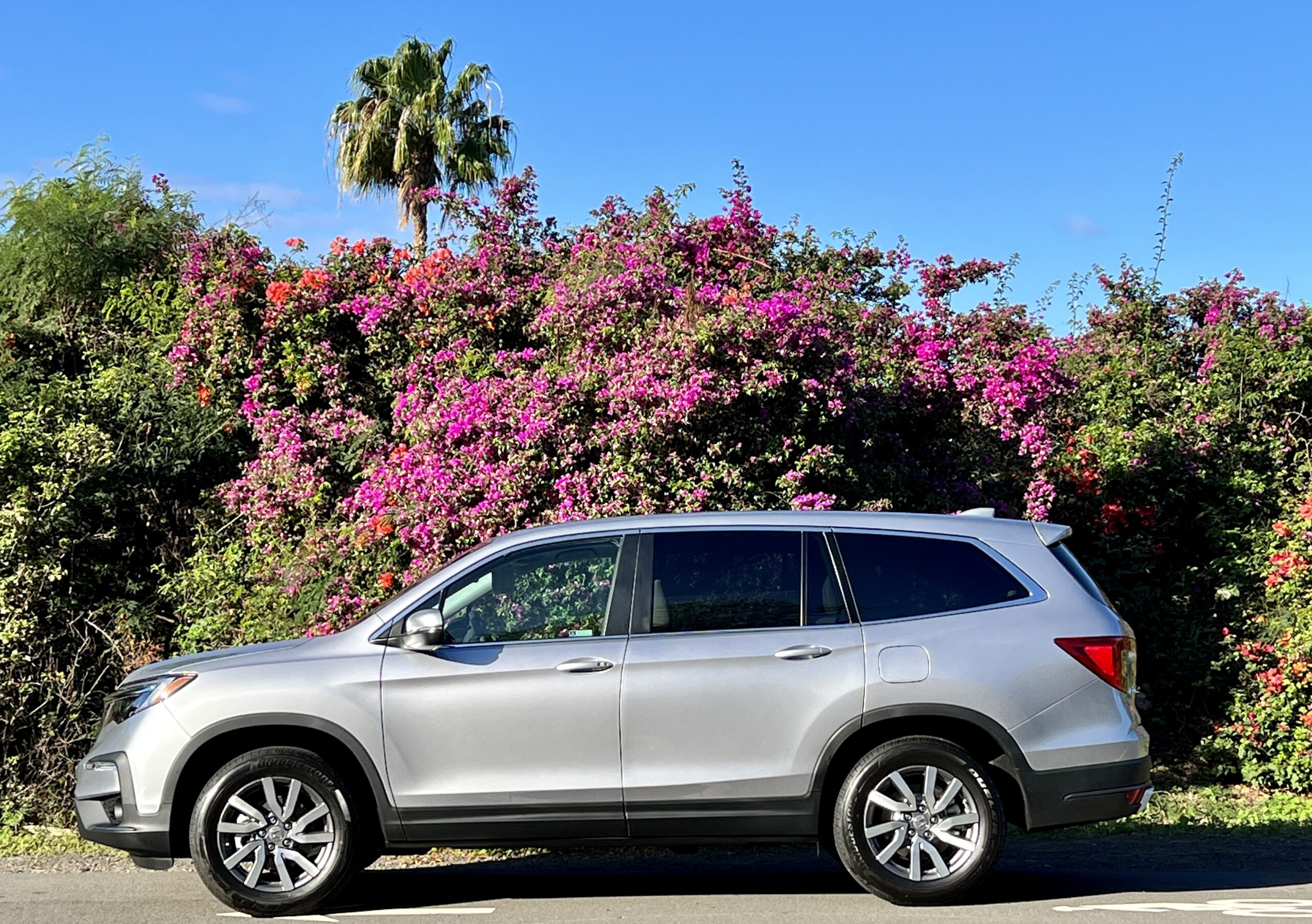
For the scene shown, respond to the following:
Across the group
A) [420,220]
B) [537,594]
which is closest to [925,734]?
[537,594]

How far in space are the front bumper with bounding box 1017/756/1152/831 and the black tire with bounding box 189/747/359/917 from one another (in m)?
3.07

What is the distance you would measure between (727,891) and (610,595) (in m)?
1.67

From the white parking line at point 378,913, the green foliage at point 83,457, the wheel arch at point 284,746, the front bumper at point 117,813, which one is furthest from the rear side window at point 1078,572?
the green foliage at point 83,457

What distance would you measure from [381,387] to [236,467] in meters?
1.40

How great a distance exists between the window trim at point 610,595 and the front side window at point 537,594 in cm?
1

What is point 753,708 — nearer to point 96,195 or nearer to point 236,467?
point 236,467

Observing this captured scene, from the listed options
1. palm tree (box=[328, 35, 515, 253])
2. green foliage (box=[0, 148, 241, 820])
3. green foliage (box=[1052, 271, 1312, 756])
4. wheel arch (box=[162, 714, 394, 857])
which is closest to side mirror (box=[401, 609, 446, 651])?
wheel arch (box=[162, 714, 394, 857])

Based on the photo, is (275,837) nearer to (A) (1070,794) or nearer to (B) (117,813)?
(B) (117,813)

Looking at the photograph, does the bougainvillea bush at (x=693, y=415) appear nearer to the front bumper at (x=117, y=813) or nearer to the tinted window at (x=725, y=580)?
the tinted window at (x=725, y=580)

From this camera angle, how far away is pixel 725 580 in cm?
646

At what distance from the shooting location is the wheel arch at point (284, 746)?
624 cm

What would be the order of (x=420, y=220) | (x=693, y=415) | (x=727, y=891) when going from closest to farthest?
1. (x=727, y=891)
2. (x=693, y=415)
3. (x=420, y=220)

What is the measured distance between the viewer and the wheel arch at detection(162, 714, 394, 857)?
624 cm

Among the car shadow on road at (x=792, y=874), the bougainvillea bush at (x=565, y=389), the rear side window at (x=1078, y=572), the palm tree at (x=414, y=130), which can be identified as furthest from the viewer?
the palm tree at (x=414, y=130)
